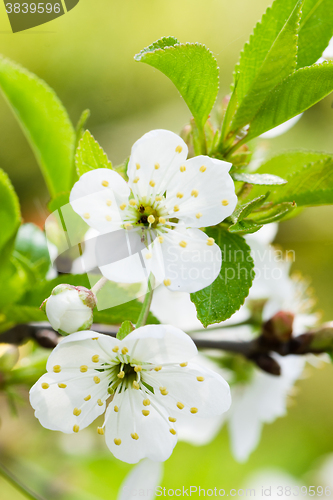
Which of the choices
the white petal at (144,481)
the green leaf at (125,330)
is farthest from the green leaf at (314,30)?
the white petal at (144,481)

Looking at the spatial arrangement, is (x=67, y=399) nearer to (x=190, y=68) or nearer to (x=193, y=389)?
(x=193, y=389)

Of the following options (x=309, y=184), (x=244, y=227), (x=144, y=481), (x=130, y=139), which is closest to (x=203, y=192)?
(x=244, y=227)

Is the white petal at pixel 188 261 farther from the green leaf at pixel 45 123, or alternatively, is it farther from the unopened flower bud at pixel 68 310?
the green leaf at pixel 45 123

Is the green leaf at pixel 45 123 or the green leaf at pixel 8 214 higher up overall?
the green leaf at pixel 45 123

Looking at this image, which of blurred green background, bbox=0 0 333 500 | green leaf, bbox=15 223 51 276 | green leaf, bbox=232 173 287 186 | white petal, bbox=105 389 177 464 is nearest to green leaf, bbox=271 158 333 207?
green leaf, bbox=232 173 287 186

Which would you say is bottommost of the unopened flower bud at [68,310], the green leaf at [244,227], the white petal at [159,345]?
the white petal at [159,345]

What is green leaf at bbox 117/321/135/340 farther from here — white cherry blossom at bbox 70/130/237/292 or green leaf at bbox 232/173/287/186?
green leaf at bbox 232/173/287/186

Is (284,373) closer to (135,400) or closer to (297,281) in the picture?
(297,281)
